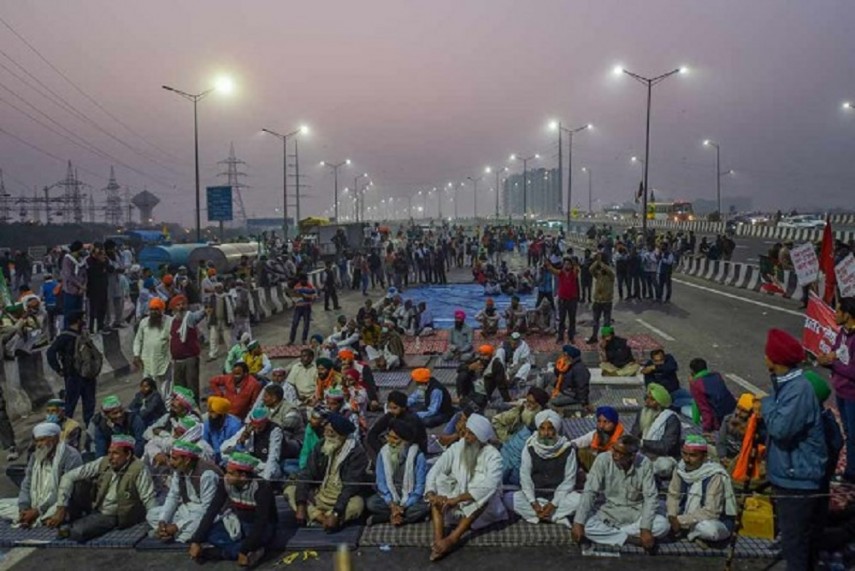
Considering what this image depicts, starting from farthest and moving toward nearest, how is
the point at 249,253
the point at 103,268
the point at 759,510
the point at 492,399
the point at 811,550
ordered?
1. the point at 249,253
2. the point at 103,268
3. the point at 492,399
4. the point at 759,510
5. the point at 811,550

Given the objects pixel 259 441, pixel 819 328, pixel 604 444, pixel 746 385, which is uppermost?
pixel 819 328

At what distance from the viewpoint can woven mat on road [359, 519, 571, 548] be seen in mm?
6406

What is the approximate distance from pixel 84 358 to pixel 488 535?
6275mm

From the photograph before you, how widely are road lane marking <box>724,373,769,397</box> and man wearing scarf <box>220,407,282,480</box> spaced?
316 inches

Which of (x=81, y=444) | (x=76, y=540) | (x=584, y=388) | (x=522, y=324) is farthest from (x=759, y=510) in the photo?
(x=522, y=324)

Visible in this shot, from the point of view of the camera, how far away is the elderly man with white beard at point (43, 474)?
22.7 feet

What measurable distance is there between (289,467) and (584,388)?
191 inches

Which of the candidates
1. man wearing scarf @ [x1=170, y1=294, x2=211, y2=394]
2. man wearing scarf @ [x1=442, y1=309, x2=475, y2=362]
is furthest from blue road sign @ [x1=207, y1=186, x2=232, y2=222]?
man wearing scarf @ [x1=170, y1=294, x2=211, y2=394]

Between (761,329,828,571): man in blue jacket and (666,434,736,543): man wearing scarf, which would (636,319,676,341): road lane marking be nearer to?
(666,434,736,543): man wearing scarf

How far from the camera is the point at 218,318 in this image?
16.3 m

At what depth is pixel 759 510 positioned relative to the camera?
6273 millimetres

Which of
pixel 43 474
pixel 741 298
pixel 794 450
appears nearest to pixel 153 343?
pixel 43 474

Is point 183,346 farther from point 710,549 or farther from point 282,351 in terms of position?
point 710,549

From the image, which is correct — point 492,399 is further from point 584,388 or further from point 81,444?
point 81,444
